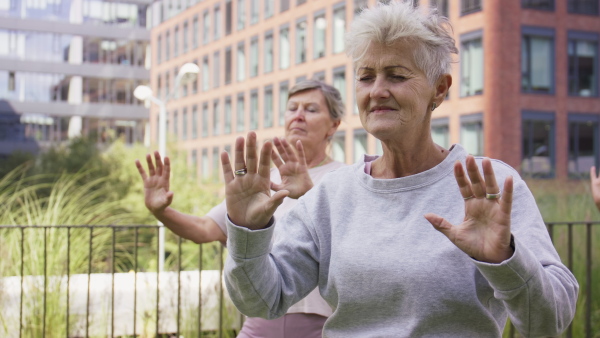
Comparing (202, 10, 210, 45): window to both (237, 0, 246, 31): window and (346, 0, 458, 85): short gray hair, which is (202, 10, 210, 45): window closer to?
(237, 0, 246, 31): window

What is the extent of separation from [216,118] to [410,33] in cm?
4736

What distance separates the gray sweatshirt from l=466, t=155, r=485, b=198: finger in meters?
0.15

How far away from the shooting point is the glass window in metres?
28.6

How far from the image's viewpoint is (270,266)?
200 cm

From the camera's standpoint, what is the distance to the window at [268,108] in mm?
42656

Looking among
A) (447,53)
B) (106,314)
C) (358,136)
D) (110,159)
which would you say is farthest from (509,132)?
(447,53)

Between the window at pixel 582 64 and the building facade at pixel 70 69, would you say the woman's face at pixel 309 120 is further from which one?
the building facade at pixel 70 69

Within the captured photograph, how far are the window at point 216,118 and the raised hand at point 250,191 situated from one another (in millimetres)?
46877

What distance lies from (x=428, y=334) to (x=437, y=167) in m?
0.44

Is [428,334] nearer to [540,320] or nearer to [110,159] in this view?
[540,320]

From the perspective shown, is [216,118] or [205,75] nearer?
[216,118]

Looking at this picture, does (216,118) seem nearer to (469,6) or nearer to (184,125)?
(184,125)

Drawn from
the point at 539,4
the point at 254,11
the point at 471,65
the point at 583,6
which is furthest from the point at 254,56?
the point at 583,6

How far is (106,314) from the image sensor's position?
555cm
